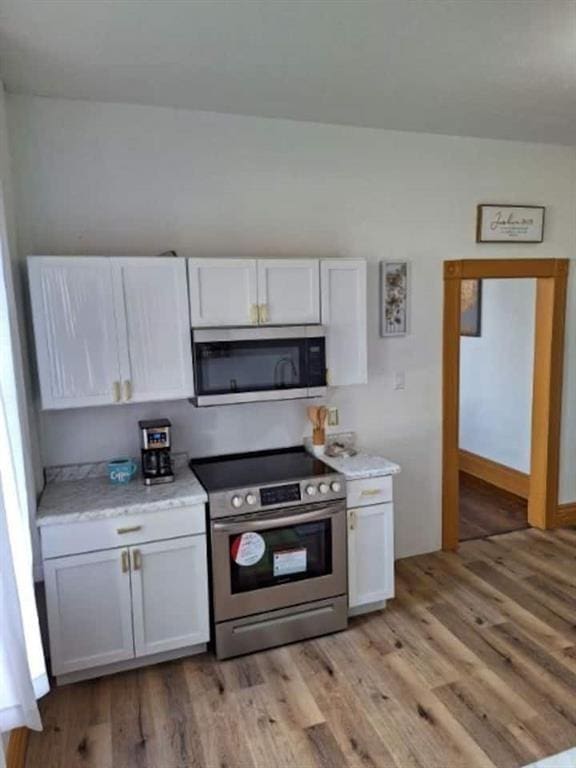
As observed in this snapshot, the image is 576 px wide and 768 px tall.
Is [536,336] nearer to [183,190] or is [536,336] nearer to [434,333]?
[434,333]

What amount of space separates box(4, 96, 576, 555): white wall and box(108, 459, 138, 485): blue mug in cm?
16

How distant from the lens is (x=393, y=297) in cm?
357

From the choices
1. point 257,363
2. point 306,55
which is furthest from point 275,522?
point 306,55

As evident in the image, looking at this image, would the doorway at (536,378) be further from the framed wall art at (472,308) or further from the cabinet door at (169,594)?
the cabinet door at (169,594)

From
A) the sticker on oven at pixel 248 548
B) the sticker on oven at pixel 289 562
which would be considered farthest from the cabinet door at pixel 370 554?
the sticker on oven at pixel 248 548

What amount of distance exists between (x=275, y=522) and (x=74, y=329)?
136 cm

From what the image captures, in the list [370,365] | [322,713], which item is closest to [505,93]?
[370,365]

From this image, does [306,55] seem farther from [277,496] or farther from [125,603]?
[125,603]

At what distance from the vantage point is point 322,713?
241cm

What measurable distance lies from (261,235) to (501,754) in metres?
2.74

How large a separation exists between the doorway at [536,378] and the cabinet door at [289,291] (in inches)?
45.4

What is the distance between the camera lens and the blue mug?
2.87m

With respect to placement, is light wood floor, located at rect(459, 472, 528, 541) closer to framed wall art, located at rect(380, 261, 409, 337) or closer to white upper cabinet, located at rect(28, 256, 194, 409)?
framed wall art, located at rect(380, 261, 409, 337)

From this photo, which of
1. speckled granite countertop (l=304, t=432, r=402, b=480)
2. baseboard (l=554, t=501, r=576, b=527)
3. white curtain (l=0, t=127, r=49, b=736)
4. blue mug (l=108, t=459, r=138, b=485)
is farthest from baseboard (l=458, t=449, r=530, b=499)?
white curtain (l=0, t=127, r=49, b=736)
